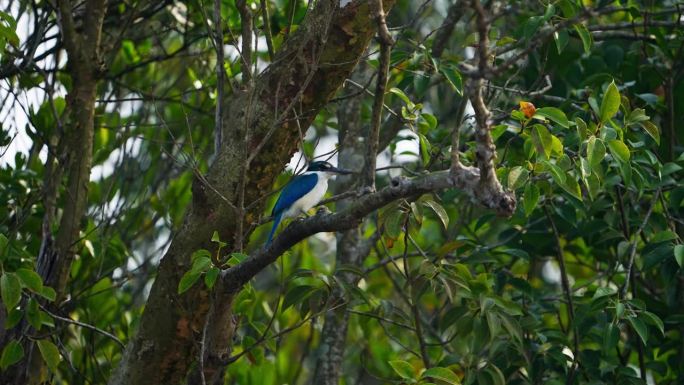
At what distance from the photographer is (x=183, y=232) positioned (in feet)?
14.4

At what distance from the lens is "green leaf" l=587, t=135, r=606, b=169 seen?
3875mm

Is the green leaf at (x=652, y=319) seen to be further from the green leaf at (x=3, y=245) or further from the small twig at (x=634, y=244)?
the green leaf at (x=3, y=245)

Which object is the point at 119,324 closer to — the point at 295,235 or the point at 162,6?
the point at 162,6

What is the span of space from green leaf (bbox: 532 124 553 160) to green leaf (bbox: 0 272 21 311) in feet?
6.81

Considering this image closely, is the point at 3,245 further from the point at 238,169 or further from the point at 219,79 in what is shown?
the point at 219,79

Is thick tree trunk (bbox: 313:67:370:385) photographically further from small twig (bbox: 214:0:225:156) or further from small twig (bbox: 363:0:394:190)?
small twig (bbox: 363:0:394:190)

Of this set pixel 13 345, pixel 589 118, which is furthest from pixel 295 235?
pixel 589 118

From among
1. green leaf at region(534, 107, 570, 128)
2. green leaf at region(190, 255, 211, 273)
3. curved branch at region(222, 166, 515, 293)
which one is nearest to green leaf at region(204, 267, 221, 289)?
green leaf at region(190, 255, 211, 273)

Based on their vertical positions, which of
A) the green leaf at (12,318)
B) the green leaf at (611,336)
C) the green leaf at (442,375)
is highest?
the green leaf at (12,318)

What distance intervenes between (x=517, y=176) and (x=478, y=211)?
10.2 ft

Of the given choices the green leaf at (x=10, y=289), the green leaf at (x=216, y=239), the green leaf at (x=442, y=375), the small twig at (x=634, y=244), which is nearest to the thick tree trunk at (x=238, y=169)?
the green leaf at (x=216, y=239)

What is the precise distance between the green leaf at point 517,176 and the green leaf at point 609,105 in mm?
420

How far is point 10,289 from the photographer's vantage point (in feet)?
13.1

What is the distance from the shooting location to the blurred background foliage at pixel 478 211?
4.36 m
